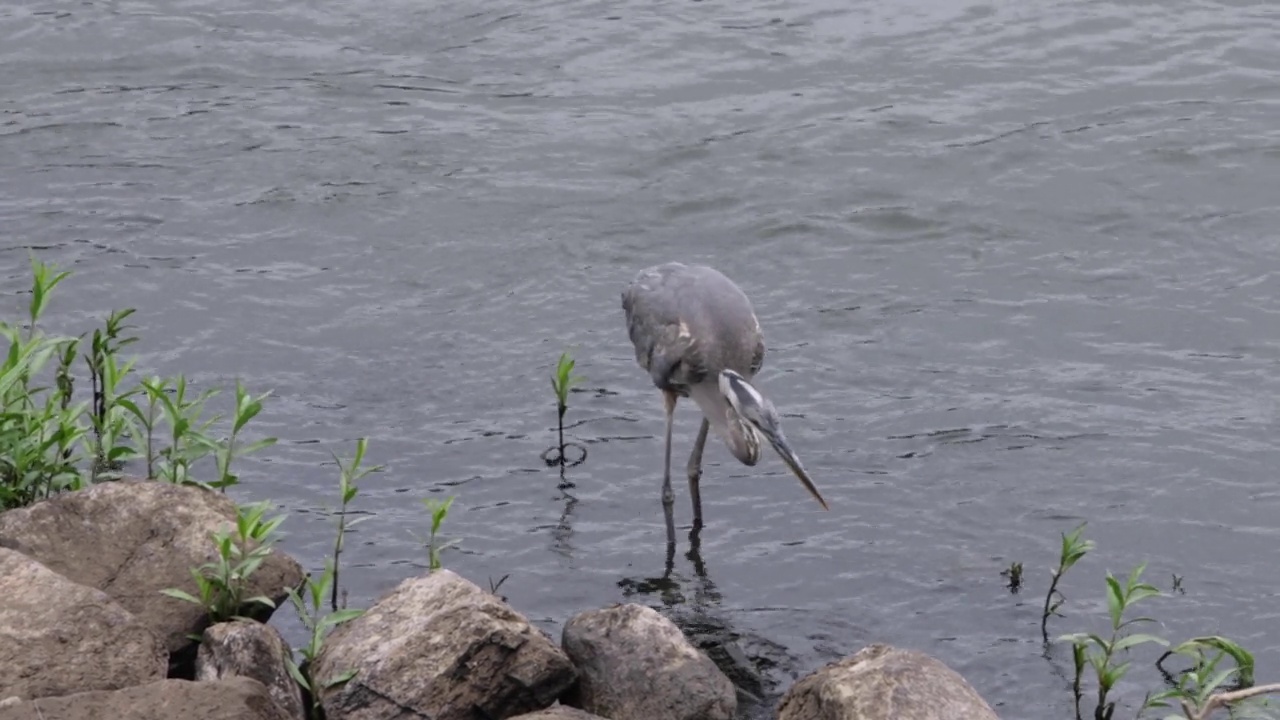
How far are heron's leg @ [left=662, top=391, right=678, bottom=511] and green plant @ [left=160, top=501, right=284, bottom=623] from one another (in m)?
2.33

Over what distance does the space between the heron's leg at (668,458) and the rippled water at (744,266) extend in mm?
112

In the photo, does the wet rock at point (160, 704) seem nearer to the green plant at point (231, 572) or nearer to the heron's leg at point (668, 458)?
Result: the green plant at point (231, 572)

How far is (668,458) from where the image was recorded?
7.54 metres

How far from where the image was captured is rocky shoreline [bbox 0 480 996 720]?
15.8 feet

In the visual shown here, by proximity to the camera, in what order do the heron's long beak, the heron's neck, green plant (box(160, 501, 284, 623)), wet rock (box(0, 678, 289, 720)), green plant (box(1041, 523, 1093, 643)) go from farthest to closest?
1. the heron's neck
2. the heron's long beak
3. green plant (box(1041, 523, 1093, 643))
4. green plant (box(160, 501, 284, 623))
5. wet rock (box(0, 678, 289, 720))

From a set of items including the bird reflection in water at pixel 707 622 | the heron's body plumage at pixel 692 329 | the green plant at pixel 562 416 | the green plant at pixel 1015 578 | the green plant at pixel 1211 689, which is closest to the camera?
the green plant at pixel 1211 689

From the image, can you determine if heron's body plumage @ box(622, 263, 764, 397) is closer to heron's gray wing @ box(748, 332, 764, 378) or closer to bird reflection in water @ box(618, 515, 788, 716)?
heron's gray wing @ box(748, 332, 764, 378)

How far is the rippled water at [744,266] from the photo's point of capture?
275 inches

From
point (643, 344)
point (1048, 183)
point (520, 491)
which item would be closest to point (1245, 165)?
point (1048, 183)

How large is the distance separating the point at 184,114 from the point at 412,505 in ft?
16.6

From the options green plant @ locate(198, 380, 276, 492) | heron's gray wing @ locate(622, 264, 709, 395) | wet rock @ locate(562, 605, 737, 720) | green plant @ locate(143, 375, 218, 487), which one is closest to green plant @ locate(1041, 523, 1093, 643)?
wet rock @ locate(562, 605, 737, 720)

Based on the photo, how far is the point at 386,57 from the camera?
39.6 ft

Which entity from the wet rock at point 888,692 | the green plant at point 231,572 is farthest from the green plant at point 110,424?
the wet rock at point 888,692

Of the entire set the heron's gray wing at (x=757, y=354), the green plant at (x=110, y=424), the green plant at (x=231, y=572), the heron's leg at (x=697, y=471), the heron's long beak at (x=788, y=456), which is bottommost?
the heron's leg at (x=697, y=471)
